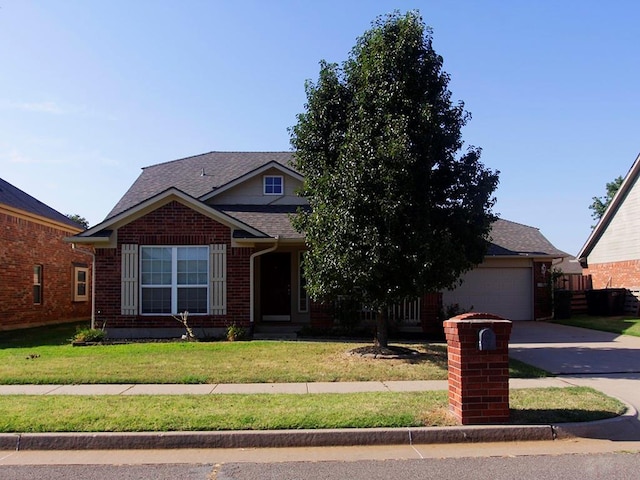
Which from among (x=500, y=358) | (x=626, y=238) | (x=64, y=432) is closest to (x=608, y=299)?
(x=626, y=238)

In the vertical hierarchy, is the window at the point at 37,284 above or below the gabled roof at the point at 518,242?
below

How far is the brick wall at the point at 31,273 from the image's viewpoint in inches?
749

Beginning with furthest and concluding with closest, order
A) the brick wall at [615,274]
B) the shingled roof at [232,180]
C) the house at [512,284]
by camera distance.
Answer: the brick wall at [615,274] → the house at [512,284] → the shingled roof at [232,180]

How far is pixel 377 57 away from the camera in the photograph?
38.3 feet

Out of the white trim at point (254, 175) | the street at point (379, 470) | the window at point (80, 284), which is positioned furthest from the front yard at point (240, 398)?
the window at point (80, 284)

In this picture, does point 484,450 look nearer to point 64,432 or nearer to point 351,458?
point 351,458

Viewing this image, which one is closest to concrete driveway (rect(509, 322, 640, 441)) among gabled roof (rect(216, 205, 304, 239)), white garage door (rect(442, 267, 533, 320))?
white garage door (rect(442, 267, 533, 320))

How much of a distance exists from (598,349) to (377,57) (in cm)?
853

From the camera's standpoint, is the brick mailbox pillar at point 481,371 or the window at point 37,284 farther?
the window at point 37,284

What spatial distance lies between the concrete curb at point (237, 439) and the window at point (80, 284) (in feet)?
62.5

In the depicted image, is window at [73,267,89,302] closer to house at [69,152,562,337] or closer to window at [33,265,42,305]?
window at [33,265,42,305]

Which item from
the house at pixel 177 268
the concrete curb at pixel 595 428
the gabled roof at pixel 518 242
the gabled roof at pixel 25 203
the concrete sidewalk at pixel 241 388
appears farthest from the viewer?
the gabled roof at pixel 518 242

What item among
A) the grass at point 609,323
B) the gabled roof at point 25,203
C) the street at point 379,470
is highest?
the gabled roof at point 25,203

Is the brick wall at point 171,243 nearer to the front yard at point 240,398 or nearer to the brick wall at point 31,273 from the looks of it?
the front yard at point 240,398
